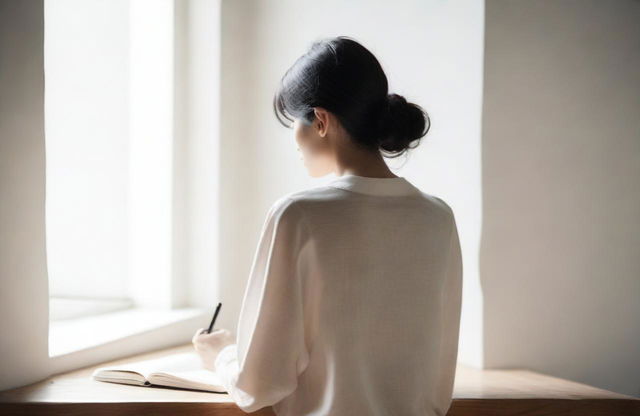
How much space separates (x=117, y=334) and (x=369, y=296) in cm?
92

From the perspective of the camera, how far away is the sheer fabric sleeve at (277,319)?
3.40 ft

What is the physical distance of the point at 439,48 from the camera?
1.73m

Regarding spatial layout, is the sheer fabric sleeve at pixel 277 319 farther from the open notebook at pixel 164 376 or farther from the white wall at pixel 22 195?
the white wall at pixel 22 195

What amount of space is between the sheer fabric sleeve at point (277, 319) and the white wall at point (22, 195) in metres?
0.58

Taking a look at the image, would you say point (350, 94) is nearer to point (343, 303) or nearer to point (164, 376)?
point (343, 303)

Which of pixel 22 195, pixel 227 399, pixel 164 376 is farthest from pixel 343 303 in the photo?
pixel 22 195

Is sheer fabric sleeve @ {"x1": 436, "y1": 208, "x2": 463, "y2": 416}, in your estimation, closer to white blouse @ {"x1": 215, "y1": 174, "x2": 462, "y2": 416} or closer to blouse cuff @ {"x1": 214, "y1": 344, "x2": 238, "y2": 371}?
white blouse @ {"x1": 215, "y1": 174, "x2": 462, "y2": 416}

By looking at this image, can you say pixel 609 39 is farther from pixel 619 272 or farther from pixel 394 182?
pixel 394 182

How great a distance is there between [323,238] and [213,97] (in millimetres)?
1052

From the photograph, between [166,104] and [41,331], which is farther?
[166,104]

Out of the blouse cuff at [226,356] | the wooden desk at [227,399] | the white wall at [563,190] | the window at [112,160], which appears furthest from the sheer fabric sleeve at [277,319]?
the window at [112,160]

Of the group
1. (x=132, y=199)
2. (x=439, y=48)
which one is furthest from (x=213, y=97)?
(x=439, y=48)

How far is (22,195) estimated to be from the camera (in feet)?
4.54

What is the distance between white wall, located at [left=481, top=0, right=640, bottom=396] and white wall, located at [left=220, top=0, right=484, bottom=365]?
0.15ft
